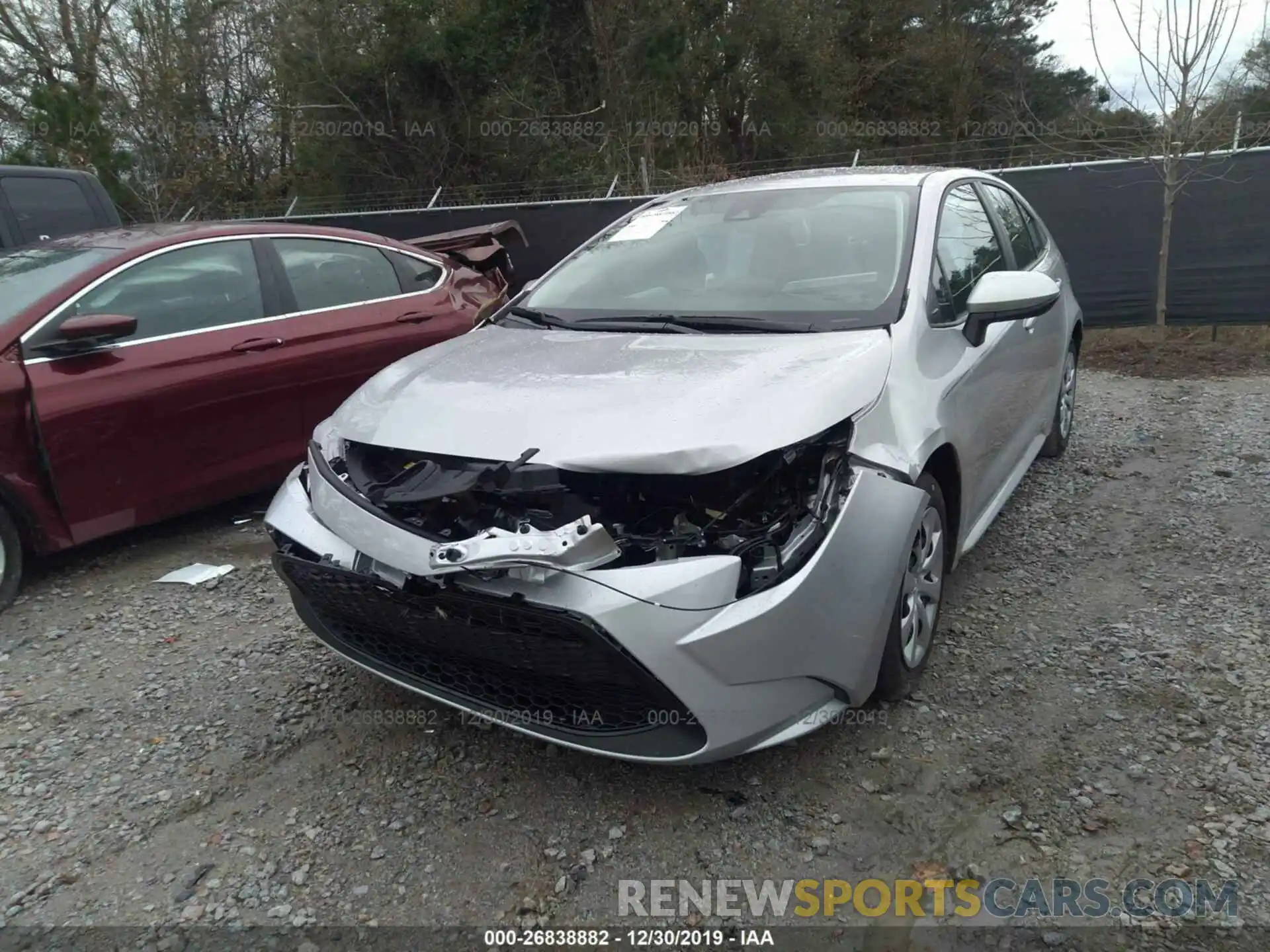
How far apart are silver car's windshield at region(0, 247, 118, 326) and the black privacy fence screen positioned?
18.3ft

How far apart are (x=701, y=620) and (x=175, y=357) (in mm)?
3148

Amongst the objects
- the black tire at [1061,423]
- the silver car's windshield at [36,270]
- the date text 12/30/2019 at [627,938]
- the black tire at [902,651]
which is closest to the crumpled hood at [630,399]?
the black tire at [902,651]

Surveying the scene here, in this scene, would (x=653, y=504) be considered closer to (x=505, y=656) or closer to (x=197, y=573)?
(x=505, y=656)

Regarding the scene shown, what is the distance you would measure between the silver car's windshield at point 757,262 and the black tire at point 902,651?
Result: 570mm

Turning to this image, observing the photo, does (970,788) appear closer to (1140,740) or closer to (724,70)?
(1140,740)

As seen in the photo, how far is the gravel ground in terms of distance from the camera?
2293 millimetres

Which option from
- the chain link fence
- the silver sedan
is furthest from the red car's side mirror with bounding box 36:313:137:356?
the chain link fence

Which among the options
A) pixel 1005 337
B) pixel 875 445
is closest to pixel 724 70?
pixel 1005 337

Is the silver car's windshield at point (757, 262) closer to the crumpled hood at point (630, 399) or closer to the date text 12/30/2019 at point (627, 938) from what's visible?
the crumpled hood at point (630, 399)

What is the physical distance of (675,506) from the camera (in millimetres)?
2432

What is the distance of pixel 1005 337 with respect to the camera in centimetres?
366

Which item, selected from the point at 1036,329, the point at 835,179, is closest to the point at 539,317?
the point at 835,179

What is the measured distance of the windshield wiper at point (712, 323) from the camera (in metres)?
3.03

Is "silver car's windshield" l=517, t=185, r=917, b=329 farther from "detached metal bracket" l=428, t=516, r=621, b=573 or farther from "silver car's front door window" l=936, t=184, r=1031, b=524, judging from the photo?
"detached metal bracket" l=428, t=516, r=621, b=573
